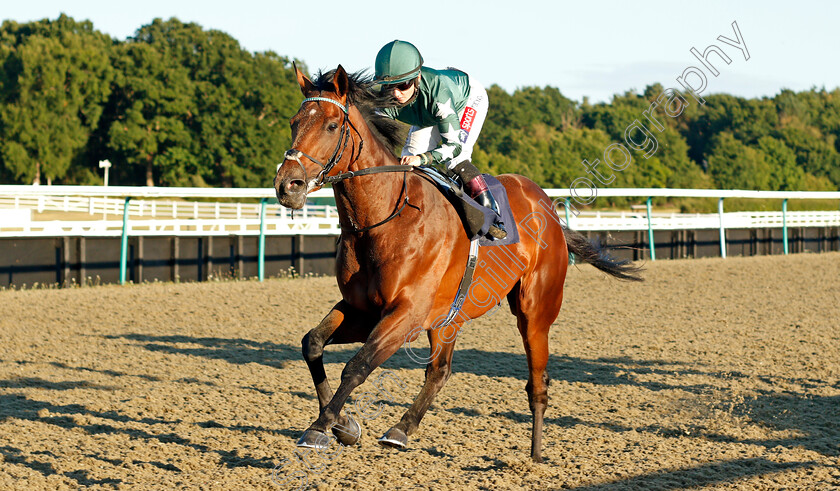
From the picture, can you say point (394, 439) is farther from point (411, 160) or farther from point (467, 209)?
point (411, 160)

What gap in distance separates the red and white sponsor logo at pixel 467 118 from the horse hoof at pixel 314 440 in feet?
6.67

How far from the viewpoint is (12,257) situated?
1088 cm

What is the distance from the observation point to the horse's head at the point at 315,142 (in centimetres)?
310

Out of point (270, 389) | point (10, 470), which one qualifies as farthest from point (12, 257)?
point (10, 470)

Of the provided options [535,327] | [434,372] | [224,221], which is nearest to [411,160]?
[434,372]

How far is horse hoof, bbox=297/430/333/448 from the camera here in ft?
10.4

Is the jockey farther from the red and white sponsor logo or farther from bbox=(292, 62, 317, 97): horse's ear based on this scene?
bbox=(292, 62, 317, 97): horse's ear

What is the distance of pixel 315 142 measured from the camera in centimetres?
327

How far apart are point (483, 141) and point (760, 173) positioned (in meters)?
18.8

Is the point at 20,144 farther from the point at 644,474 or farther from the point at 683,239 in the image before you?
the point at 644,474

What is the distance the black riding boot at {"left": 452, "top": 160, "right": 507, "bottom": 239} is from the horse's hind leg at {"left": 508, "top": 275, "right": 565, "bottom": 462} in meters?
0.49

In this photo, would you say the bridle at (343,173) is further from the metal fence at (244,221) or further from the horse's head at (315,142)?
the metal fence at (244,221)

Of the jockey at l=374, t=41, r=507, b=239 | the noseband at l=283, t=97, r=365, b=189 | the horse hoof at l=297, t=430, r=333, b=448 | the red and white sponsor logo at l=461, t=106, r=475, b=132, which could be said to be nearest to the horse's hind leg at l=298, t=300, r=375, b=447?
the horse hoof at l=297, t=430, r=333, b=448

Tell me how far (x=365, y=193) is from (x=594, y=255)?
2315 mm
